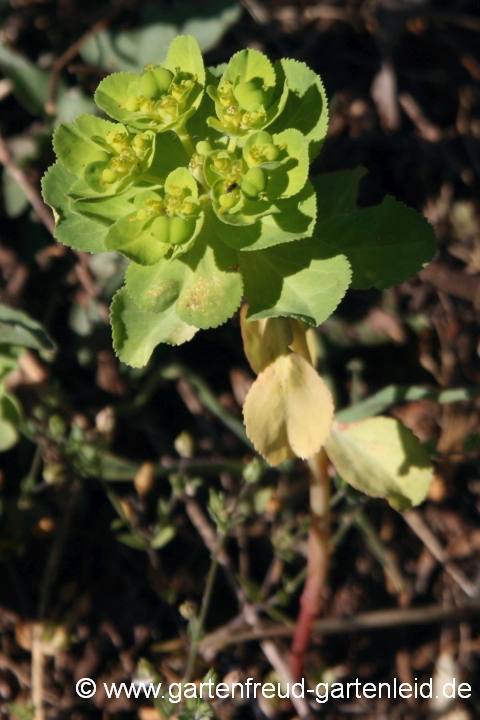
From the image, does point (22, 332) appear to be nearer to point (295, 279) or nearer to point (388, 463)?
point (295, 279)

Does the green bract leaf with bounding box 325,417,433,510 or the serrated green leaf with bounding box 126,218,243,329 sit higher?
the serrated green leaf with bounding box 126,218,243,329

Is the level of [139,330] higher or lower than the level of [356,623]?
higher

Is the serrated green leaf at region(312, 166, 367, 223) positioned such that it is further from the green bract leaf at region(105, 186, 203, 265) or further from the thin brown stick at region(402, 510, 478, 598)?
the thin brown stick at region(402, 510, 478, 598)

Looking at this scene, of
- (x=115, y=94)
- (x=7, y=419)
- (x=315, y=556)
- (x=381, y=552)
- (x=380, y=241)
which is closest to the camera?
(x=115, y=94)

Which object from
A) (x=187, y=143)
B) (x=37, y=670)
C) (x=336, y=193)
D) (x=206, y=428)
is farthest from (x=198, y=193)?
(x=37, y=670)

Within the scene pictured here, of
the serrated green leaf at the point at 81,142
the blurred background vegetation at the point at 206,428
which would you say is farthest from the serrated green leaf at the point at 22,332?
the serrated green leaf at the point at 81,142

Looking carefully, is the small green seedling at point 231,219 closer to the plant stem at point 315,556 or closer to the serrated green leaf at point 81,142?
the serrated green leaf at point 81,142

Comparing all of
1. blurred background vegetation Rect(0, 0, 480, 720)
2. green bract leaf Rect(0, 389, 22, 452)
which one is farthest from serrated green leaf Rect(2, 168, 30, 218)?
green bract leaf Rect(0, 389, 22, 452)
